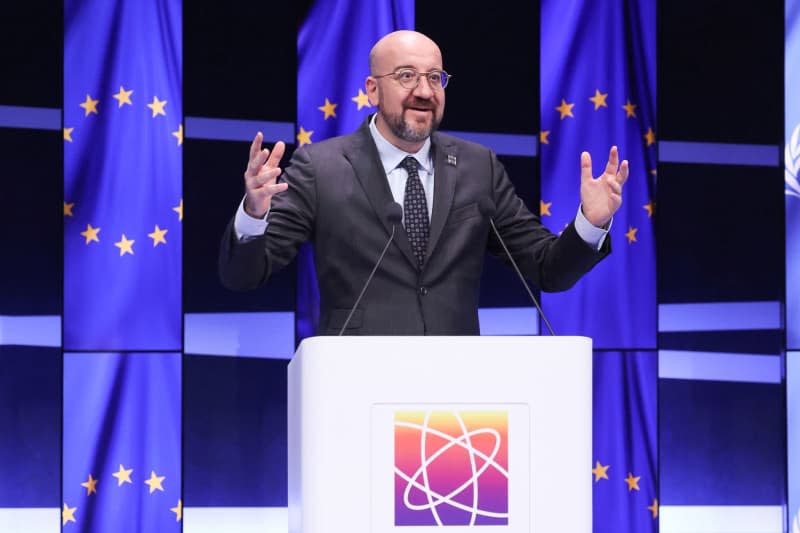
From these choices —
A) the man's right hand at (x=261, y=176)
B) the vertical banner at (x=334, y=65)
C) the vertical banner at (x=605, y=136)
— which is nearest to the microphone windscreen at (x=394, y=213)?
the man's right hand at (x=261, y=176)

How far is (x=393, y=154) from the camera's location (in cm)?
294

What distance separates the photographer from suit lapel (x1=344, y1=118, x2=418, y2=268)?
273cm

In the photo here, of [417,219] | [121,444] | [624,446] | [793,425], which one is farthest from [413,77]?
[793,425]

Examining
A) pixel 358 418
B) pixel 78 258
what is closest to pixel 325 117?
pixel 78 258

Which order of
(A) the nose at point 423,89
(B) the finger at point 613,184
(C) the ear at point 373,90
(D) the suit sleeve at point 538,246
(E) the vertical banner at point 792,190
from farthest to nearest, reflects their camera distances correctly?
(E) the vertical banner at point 792,190, (C) the ear at point 373,90, (A) the nose at point 423,89, (D) the suit sleeve at point 538,246, (B) the finger at point 613,184

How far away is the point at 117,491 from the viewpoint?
3.78 meters

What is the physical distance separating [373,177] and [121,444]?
1.54m

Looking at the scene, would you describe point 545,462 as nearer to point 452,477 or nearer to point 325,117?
point 452,477

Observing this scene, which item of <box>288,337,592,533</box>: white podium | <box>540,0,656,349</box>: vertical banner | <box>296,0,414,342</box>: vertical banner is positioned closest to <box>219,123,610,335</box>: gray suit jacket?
<box>288,337,592,533</box>: white podium

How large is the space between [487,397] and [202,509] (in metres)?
2.05

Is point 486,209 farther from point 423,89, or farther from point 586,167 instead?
point 423,89

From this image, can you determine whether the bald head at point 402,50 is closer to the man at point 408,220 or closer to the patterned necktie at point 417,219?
the man at point 408,220

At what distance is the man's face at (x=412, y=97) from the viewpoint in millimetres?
2885

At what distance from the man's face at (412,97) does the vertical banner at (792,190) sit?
1.93 m
